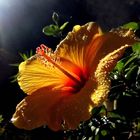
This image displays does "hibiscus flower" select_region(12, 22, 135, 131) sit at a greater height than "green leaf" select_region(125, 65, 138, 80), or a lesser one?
greater

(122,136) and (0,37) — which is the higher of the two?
(122,136)

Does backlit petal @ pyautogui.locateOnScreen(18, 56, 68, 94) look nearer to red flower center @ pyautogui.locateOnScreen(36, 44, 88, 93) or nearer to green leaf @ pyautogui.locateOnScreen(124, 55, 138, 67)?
red flower center @ pyautogui.locateOnScreen(36, 44, 88, 93)

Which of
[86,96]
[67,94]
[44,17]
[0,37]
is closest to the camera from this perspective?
[86,96]

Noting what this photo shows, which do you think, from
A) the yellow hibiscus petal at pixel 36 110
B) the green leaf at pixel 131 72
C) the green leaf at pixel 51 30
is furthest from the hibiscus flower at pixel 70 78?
the green leaf at pixel 51 30

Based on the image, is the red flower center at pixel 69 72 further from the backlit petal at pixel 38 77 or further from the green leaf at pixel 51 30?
the green leaf at pixel 51 30

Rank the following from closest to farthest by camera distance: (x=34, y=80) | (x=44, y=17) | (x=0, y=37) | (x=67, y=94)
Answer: (x=67, y=94) < (x=34, y=80) < (x=44, y=17) < (x=0, y=37)

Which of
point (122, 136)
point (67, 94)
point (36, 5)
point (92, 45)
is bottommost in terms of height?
point (36, 5)

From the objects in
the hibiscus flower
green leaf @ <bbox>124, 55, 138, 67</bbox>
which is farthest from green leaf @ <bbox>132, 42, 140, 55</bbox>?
the hibiscus flower

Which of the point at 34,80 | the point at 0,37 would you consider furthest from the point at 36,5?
the point at 34,80

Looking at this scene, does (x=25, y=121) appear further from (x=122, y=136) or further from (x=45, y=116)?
(x=122, y=136)
